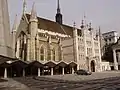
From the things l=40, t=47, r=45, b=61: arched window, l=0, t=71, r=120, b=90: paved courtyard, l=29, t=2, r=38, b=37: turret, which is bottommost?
l=0, t=71, r=120, b=90: paved courtyard

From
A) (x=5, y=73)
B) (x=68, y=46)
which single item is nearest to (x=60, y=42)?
(x=68, y=46)

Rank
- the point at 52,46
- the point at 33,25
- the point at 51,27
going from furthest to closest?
the point at 51,27
the point at 52,46
the point at 33,25

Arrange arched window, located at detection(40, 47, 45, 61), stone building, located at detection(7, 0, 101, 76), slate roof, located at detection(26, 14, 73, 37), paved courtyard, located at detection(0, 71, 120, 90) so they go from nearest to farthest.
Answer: paved courtyard, located at detection(0, 71, 120, 90) < stone building, located at detection(7, 0, 101, 76) < arched window, located at detection(40, 47, 45, 61) < slate roof, located at detection(26, 14, 73, 37)

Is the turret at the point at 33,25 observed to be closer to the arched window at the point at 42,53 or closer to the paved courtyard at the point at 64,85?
the arched window at the point at 42,53

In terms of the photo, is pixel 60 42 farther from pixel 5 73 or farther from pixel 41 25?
pixel 5 73

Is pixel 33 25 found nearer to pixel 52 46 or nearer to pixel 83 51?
pixel 52 46

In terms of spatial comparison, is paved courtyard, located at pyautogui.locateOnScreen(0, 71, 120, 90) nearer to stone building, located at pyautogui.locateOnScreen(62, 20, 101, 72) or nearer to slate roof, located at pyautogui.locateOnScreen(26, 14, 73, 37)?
stone building, located at pyautogui.locateOnScreen(62, 20, 101, 72)

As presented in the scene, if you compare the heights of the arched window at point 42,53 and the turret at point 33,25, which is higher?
the turret at point 33,25

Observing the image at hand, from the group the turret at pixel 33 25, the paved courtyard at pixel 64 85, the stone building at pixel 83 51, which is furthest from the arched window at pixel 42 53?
the paved courtyard at pixel 64 85

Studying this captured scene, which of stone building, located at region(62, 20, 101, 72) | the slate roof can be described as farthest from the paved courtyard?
the slate roof

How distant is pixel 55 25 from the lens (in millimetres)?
67312

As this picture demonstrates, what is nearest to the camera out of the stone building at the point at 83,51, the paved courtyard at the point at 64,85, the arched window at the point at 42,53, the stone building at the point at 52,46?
the paved courtyard at the point at 64,85

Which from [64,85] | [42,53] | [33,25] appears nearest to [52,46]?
[42,53]

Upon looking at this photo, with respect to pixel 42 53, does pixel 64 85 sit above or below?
below
